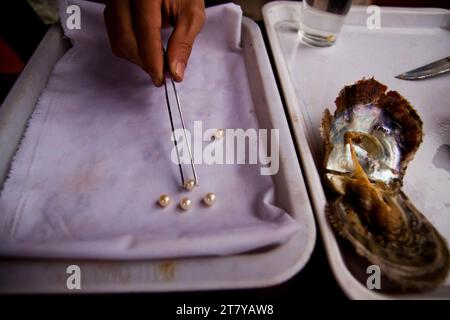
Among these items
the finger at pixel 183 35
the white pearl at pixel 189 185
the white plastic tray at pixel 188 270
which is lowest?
the white plastic tray at pixel 188 270

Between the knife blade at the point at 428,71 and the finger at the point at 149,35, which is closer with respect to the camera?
the finger at the point at 149,35

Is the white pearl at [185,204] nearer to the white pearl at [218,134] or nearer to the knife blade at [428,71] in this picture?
the white pearl at [218,134]

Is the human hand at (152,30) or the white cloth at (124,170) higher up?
the human hand at (152,30)

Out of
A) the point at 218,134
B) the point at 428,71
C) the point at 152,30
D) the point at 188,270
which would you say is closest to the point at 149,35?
the point at 152,30

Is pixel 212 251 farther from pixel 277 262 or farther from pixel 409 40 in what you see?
pixel 409 40

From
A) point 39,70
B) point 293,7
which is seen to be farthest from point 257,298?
point 293,7

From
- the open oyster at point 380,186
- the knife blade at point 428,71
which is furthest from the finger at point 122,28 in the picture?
the knife blade at point 428,71

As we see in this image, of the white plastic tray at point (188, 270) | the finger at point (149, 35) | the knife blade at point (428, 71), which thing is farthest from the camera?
the knife blade at point (428, 71)
